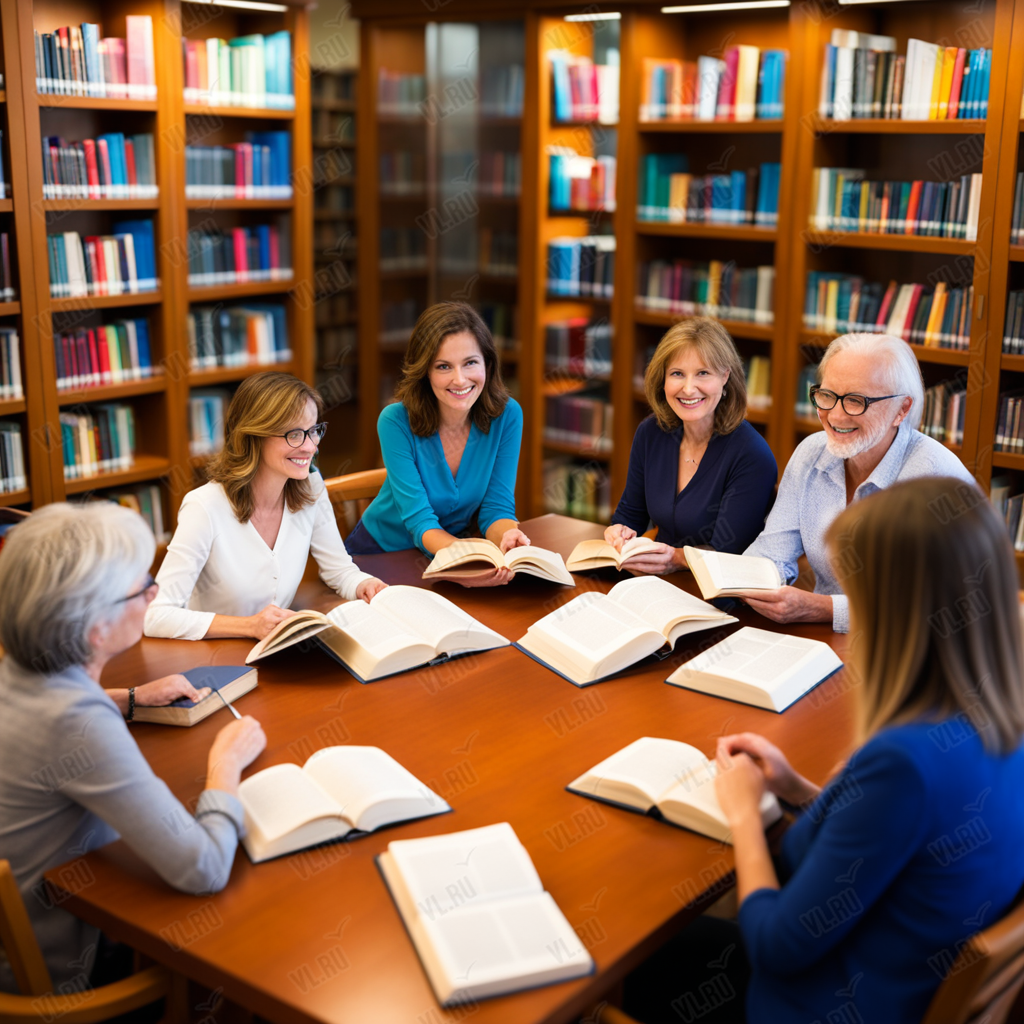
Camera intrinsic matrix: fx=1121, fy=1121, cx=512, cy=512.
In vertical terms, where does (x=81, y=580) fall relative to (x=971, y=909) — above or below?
above

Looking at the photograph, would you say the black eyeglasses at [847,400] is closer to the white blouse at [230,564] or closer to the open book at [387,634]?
the open book at [387,634]

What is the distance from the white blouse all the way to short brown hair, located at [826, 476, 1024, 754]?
1.43 m

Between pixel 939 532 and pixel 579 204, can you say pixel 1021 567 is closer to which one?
pixel 579 204

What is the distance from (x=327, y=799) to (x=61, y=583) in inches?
18.7

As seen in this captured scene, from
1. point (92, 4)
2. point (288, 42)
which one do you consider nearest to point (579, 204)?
point (288, 42)

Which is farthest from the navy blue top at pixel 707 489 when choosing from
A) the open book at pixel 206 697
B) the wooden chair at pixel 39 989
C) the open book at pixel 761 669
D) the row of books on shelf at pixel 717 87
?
the row of books on shelf at pixel 717 87

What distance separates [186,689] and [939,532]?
1.25 meters

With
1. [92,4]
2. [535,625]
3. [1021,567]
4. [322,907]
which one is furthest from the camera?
[92,4]

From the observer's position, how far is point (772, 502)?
114 inches

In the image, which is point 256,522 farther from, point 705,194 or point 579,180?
point 579,180

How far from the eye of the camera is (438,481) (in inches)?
123

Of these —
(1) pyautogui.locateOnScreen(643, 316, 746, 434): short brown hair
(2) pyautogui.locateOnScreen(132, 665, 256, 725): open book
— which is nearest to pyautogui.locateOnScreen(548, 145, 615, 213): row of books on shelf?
(1) pyautogui.locateOnScreen(643, 316, 746, 434): short brown hair

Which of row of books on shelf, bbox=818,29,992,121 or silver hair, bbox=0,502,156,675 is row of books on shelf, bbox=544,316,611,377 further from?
silver hair, bbox=0,502,156,675

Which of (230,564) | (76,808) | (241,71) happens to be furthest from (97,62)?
(76,808)
